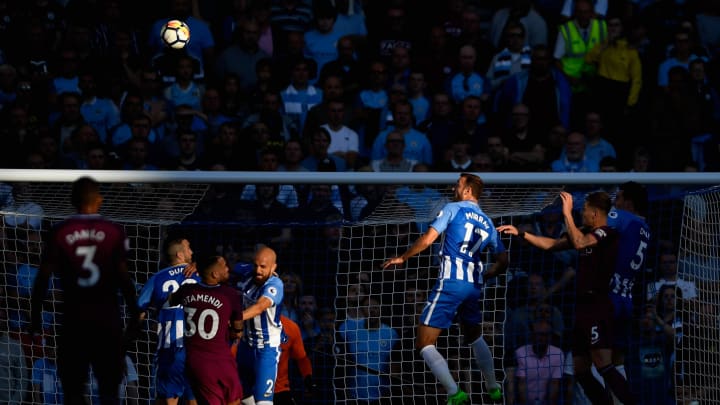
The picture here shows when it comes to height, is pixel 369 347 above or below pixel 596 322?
below

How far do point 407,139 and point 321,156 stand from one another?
873mm

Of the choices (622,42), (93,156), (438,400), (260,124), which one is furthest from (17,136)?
(622,42)

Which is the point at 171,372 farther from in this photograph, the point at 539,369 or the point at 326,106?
the point at 326,106

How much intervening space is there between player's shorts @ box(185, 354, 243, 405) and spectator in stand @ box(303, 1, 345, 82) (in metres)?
5.01

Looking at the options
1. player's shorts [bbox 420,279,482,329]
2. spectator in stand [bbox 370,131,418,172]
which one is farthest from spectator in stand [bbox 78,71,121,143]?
player's shorts [bbox 420,279,482,329]

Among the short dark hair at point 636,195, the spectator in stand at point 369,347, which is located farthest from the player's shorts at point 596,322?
the spectator in stand at point 369,347

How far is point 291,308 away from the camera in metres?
12.4

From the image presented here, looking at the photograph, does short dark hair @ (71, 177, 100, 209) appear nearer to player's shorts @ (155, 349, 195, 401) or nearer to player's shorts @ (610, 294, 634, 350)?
player's shorts @ (155, 349, 195, 401)

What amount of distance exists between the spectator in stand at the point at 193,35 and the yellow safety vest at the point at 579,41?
366 cm

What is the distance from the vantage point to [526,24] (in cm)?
1490

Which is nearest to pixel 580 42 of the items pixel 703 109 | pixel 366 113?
pixel 703 109

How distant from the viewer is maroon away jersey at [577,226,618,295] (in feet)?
34.8

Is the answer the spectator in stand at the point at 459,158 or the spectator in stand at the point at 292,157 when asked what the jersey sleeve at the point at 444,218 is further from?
the spectator in stand at the point at 292,157

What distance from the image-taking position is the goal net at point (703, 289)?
1192 cm
